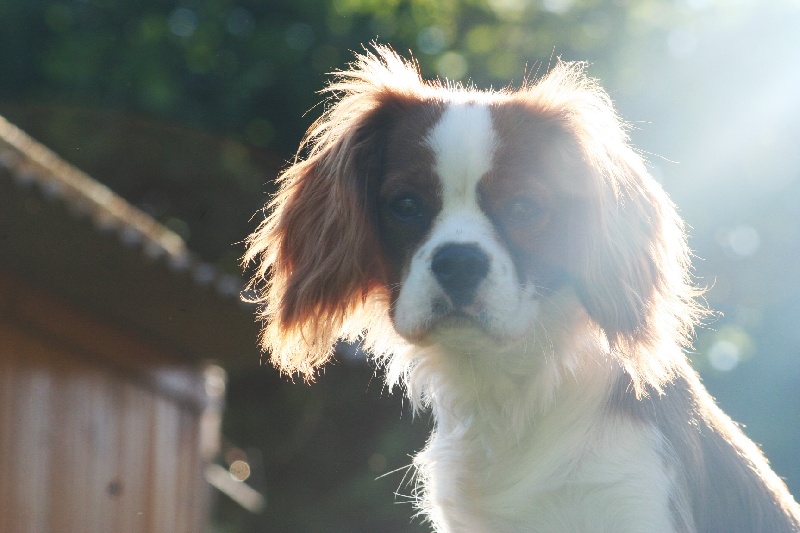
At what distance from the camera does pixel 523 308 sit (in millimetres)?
3014

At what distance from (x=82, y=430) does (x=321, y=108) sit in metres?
4.93

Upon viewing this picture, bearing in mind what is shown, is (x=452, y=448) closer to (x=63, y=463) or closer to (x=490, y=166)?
(x=490, y=166)

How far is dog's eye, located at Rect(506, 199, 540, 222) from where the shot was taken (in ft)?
10.2

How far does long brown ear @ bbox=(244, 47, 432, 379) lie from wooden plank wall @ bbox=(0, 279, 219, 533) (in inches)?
58.8

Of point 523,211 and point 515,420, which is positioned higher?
point 523,211

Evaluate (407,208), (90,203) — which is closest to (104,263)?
(90,203)

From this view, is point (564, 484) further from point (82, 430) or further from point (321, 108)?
point (321, 108)

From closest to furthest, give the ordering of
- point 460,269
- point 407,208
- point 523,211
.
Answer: point 460,269 < point 523,211 < point 407,208

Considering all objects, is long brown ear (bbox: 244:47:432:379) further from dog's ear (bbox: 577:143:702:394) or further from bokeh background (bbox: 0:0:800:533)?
bokeh background (bbox: 0:0:800:533)

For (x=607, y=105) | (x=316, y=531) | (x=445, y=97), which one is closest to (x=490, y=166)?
(x=445, y=97)

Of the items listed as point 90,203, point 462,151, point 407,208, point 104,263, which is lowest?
point 407,208

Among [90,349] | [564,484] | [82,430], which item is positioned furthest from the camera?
[90,349]

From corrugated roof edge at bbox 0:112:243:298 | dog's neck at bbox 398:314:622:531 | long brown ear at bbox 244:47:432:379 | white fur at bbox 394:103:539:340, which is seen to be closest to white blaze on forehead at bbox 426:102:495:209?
white fur at bbox 394:103:539:340

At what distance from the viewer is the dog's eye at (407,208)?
3.19 m
